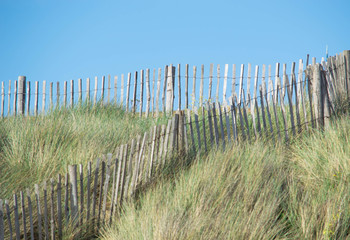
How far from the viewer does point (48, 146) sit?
18.0 feet

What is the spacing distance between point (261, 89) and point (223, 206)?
2.68 meters

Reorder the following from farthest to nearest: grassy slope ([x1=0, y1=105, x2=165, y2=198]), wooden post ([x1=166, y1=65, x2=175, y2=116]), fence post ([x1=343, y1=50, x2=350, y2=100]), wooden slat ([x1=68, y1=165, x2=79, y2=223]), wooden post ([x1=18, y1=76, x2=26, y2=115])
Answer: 1. wooden post ([x1=18, y1=76, x2=26, y2=115])
2. wooden post ([x1=166, y1=65, x2=175, y2=116])
3. fence post ([x1=343, y1=50, x2=350, y2=100])
4. grassy slope ([x1=0, y1=105, x2=165, y2=198])
5. wooden slat ([x1=68, y1=165, x2=79, y2=223])

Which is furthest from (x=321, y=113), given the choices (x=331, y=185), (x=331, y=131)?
(x=331, y=185)

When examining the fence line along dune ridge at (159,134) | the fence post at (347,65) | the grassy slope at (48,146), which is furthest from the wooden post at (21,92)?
the fence post at (347,65)

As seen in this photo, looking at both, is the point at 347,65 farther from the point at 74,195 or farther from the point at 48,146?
the point at 74,195

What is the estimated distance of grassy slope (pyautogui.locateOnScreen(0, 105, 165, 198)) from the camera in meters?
5.05

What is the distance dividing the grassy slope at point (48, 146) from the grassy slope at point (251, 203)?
4.63ft

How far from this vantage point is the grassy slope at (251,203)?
327 centimetres

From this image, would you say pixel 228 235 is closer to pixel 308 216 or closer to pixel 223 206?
pixel 223 206

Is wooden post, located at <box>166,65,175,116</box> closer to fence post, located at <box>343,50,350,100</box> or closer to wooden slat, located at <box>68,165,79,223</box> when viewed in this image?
fence post, located at <box>343,50,350,100</box>

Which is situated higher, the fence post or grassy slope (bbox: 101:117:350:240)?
the fence post

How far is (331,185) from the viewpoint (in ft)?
13.9

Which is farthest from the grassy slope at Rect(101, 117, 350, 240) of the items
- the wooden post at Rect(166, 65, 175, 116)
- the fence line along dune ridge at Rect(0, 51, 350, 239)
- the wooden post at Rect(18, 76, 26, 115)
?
the wooden post at Rect(18, 76, 26, 115)

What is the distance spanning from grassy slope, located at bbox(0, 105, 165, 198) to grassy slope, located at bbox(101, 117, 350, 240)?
4.63 feet
